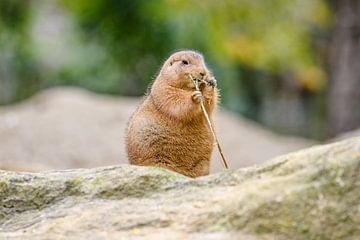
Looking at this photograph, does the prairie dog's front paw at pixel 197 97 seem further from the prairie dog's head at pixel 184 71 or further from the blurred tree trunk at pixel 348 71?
the blurred tree trunk at pixel 348 71

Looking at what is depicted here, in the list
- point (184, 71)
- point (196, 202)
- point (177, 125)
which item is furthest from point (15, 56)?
point (196, 202)

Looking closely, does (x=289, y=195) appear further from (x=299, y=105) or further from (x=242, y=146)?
(x=299, y=105)

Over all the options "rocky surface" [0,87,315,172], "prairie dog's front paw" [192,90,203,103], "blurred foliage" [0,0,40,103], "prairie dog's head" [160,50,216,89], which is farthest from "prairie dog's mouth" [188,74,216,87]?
"blurred foliage" [0,0,40,103]

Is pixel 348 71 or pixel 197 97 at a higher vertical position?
pixel 348 71

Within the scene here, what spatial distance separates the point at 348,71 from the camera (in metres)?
18.0

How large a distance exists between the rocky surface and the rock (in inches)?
377

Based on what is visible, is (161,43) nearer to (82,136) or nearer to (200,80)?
(82,136)

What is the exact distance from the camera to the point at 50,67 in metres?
22.7

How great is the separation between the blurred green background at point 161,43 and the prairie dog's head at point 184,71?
39.9 feet

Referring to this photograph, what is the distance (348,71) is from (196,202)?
45.7 ft

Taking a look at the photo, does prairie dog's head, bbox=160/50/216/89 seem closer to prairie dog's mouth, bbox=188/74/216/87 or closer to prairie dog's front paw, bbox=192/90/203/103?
prairie dog's mouth, bbox=188/74/216/87

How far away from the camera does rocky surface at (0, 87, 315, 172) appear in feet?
49.4

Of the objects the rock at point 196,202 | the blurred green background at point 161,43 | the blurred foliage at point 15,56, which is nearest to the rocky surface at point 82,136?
the blurred green background at point 161,43

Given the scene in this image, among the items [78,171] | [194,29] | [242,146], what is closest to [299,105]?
[194,29]
